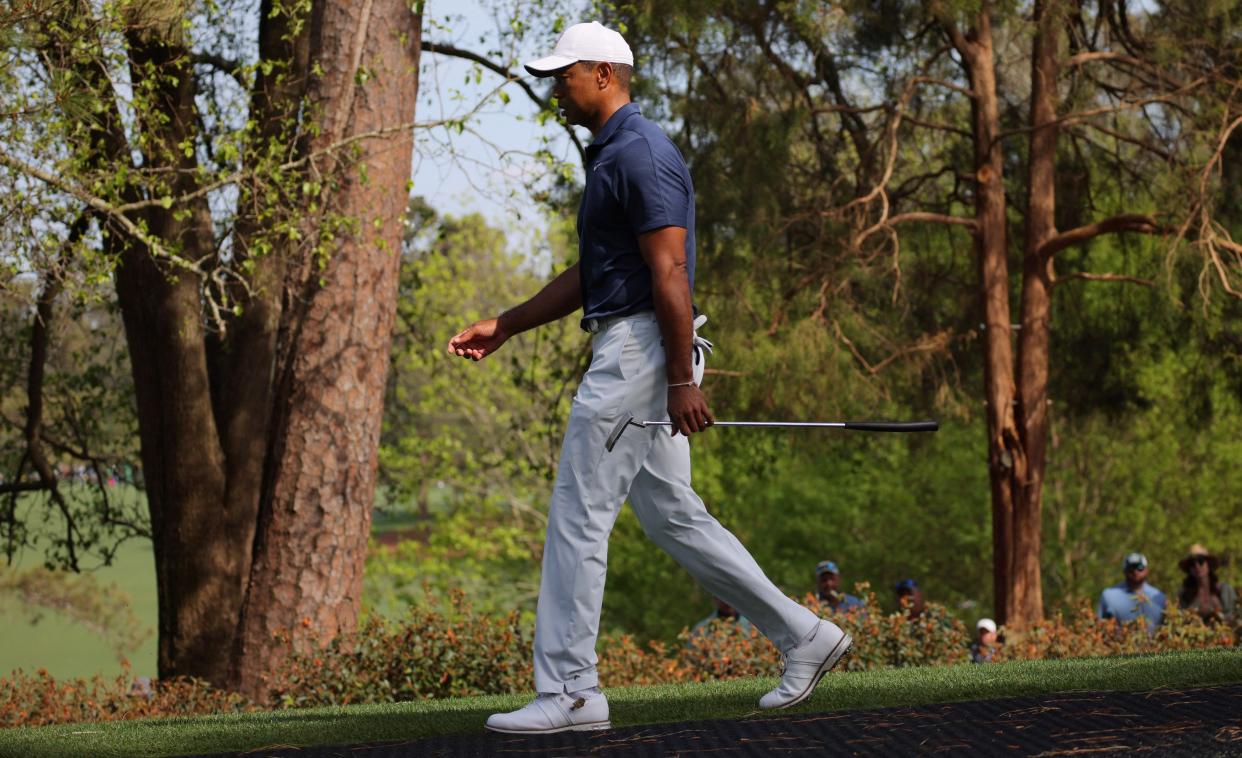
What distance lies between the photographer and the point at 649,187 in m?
4.70

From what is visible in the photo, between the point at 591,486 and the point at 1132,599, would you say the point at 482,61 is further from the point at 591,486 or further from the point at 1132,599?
the point at 591,486

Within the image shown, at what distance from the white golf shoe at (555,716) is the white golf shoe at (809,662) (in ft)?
2.26

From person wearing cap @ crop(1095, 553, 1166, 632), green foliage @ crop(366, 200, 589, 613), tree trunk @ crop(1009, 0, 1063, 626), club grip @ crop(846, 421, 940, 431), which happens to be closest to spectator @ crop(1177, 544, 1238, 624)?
person wearing cap @ crop(1095, 553, 1166, 632)

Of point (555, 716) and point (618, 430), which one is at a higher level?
point (618, 430)

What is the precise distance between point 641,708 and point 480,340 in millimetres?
1405

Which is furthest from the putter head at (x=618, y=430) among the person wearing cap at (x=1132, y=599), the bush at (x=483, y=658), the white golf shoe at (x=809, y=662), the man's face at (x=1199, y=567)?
the man's face at (x=1199, y=567)

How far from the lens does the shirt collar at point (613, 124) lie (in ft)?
15.9

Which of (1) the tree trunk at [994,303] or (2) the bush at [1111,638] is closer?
(2) the bush at [1111,638]

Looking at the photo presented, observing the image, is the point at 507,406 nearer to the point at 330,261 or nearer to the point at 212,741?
the point at 330,261

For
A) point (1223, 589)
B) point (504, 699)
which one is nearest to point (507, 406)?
point (1223, 589)

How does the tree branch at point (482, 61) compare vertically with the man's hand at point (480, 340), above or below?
above

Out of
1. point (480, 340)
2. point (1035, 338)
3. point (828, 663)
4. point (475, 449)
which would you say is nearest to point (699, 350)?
point (480, 340)

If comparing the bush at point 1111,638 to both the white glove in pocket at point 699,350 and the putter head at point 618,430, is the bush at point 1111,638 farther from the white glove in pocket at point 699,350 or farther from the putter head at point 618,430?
the putter head at point 618,430

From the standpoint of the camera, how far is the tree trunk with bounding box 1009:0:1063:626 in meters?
15.1
